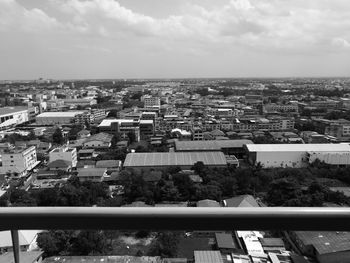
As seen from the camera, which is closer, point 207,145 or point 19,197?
point 19,197

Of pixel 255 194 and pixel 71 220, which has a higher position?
pixel 71 220

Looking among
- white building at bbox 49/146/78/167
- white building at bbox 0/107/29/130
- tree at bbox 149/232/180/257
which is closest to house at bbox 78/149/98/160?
white building at bbox 49/146/78/167

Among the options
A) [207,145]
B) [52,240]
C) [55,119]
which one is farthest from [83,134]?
[52,240]

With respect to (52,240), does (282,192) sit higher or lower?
lower

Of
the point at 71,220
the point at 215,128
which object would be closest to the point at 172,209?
the point at 71,220

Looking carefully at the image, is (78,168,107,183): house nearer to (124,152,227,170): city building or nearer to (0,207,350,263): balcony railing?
(124,152,227,170): city building

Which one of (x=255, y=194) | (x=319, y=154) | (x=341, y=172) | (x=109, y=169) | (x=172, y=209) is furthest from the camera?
(x=319, y=154)

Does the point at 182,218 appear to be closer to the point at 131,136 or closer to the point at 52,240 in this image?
the point at 52,240

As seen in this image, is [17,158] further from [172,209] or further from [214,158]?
[172,209]
